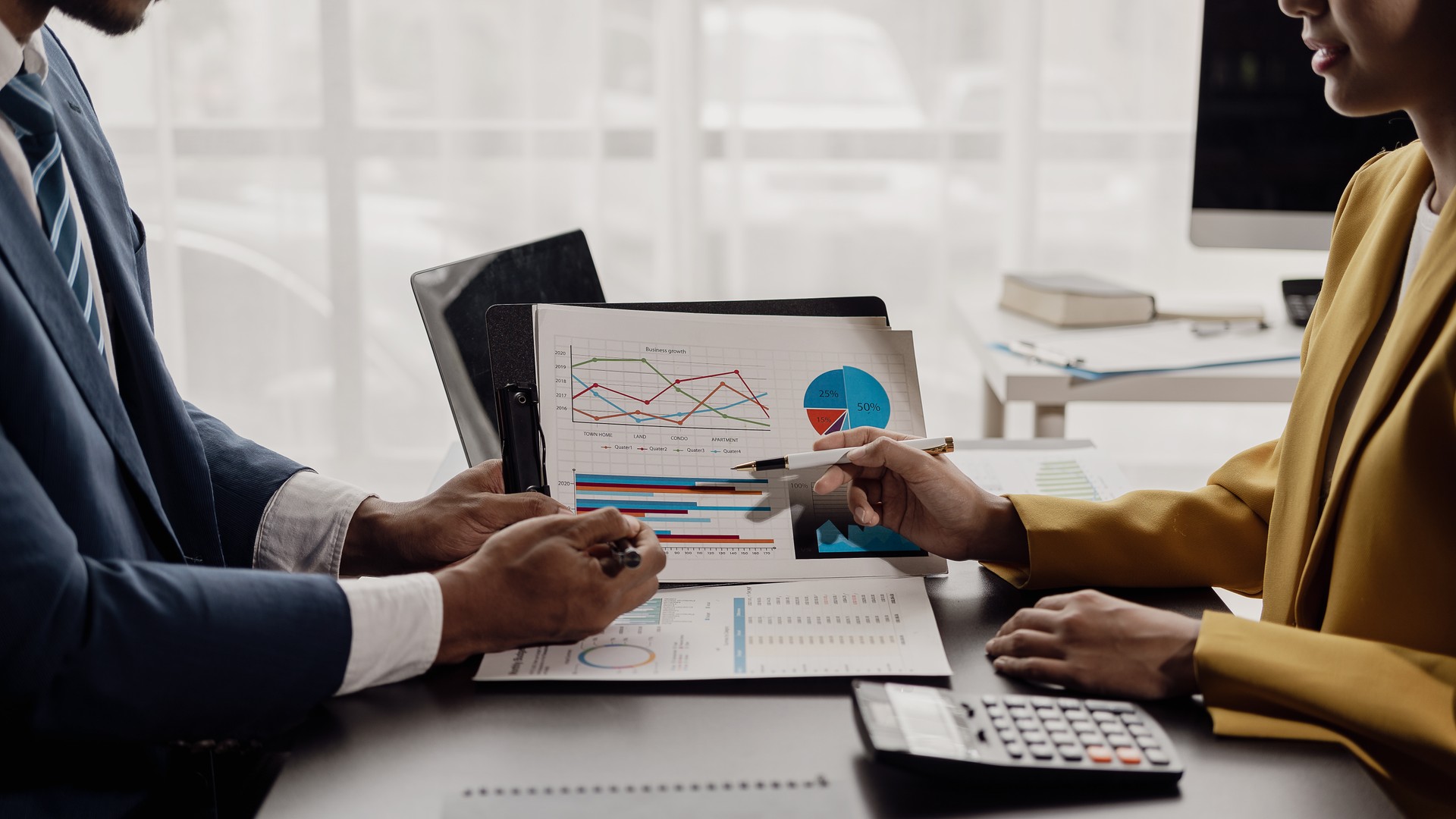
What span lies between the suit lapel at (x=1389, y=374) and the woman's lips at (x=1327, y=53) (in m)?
0.19

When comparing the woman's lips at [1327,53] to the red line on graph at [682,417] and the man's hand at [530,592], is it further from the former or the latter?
the man's hand at [530,592]

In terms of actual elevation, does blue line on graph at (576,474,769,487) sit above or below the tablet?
below

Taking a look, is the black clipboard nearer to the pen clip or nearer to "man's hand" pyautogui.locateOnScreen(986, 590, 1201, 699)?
"man's hand" pyautogui.locateOnScreen(986, 590, 1201, 699)

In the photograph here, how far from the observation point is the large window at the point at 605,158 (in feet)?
8.64

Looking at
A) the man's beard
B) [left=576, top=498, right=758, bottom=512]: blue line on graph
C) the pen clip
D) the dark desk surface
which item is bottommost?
the dark desk surface

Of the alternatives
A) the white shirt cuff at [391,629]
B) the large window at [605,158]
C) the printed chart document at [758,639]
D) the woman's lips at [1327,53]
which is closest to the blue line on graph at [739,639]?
the printed chart document at [758,639]

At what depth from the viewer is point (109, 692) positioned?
2.27 ft

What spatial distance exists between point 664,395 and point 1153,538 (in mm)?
447

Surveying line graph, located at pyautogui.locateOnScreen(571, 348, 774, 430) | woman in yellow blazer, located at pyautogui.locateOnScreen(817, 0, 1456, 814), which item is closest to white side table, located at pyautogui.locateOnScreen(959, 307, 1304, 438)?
woman in yellow blazer, located at pyautogui.locateOnScreen(817, 0, 1456, 814)

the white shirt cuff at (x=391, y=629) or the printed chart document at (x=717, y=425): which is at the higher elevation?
the printed chart document at (x=717, y=425)

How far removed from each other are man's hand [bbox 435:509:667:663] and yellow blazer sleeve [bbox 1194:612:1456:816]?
0.42m

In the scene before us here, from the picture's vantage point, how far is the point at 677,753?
72cm

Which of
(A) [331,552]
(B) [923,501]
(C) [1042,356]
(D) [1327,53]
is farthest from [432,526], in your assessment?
(C) [1042,356]

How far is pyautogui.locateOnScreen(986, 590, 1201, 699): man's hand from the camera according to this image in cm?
79
